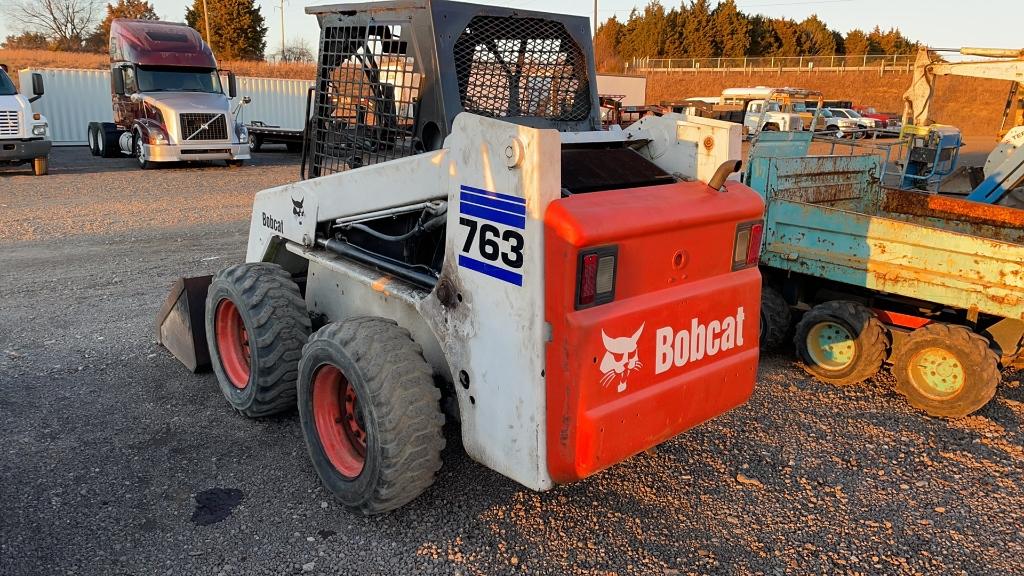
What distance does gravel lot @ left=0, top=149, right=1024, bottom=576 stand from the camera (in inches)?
119

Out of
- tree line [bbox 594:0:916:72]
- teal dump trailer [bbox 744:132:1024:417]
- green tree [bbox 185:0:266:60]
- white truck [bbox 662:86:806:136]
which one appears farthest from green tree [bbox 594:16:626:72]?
teal dump trailer [bbox 744:132:1024:417]

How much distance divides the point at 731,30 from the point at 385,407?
71809mm

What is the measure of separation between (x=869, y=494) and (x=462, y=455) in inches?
77.8

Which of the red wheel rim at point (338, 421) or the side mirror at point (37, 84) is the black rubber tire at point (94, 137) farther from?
the red wheel rim at point (338, 421)

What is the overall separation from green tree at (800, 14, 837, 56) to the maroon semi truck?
65086mm

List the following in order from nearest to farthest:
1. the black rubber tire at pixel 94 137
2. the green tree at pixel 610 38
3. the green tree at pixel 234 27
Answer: the black rubber tire at pixel 94 137 → the green tree at pixel 234 27 → the green tree at pixel 610 38

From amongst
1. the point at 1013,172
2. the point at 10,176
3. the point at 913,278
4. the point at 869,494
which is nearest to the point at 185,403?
the point at 869,494

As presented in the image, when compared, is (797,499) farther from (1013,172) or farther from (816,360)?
(1013,172)

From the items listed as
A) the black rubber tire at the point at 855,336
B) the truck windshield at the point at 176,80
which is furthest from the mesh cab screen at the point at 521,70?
the truck windshield at the point at 176,80

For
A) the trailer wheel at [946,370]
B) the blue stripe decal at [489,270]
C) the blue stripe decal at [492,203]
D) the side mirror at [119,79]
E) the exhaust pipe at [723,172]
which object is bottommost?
the trailer wheel at [946,370]

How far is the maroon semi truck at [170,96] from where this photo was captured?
53.0ft

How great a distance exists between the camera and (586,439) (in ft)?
8.87

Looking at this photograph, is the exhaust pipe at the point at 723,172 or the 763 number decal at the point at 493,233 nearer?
the 763 number decal at the point at 493,233

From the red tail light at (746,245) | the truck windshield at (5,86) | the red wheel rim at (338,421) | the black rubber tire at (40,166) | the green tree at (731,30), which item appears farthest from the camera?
the green tree at (731,30)
